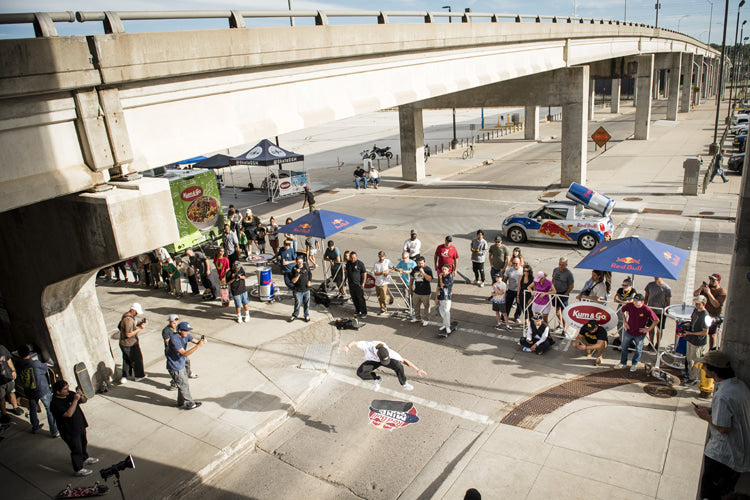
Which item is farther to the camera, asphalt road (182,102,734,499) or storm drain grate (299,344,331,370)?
storm drain grate (299,344,331,370)

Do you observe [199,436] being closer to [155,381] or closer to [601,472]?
[155,381]

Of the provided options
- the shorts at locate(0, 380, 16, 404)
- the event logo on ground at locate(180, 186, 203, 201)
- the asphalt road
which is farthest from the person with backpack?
the event logo on ground at locate(180, 186, 203, 201)

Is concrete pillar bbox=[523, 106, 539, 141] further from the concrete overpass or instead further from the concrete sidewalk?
the concrete sidewalk

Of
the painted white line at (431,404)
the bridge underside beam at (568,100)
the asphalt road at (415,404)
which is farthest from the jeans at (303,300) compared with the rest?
the bridge underside beam at (568,100)

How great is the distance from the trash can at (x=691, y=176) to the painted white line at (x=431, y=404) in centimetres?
2004

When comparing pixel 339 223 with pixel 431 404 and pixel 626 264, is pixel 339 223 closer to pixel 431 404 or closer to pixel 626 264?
pixel 431 404

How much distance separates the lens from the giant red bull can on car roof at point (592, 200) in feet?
58.0

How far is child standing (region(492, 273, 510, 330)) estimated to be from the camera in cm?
1182

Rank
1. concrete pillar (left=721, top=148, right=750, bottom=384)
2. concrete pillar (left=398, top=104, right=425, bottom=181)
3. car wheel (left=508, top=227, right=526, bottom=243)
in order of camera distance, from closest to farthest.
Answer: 1. concrete pillar (left=721, top=148, right=750, bottom=384)
2. car wheel (left=508, top=227, right=526, bottom=243)
3. concrete pillar (left=398, top=104, right=425, bottom=181)

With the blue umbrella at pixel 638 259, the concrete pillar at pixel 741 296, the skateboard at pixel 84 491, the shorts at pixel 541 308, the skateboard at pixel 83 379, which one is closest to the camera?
the concrete pillar at pixel 741 296

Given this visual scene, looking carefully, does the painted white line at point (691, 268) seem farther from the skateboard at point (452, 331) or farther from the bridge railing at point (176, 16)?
the bridge railing at point (176, 16)

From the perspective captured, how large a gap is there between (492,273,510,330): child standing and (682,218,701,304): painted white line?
14.2 ft

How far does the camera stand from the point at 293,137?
6588 centimetres

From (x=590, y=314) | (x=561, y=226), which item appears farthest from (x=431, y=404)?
(x=561, y=226)
